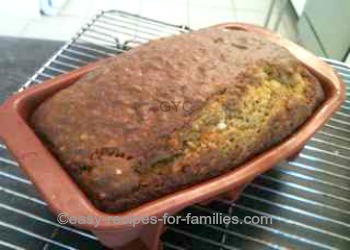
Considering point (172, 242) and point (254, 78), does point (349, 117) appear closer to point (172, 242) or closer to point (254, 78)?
point (254, 78)

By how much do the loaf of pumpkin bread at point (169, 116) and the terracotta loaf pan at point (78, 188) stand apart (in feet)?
0.07

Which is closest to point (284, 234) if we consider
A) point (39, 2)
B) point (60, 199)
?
point (60, 199)

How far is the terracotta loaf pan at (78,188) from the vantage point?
41 cm

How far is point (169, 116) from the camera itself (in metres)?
0.49

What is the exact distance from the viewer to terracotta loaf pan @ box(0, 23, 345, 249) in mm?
415

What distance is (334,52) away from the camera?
1519 millimetres

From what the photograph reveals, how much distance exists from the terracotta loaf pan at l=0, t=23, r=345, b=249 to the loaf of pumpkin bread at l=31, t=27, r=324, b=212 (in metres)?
0.02

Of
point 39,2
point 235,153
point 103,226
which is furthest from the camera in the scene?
point 39,2

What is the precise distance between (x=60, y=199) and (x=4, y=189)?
24cm

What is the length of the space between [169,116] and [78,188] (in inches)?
5.5

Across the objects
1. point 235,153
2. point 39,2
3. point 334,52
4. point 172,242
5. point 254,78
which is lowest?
point 172,242

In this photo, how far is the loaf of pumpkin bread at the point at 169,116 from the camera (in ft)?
1.50

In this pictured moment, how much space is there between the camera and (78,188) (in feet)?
1.43

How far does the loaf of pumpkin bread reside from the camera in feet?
1.50
